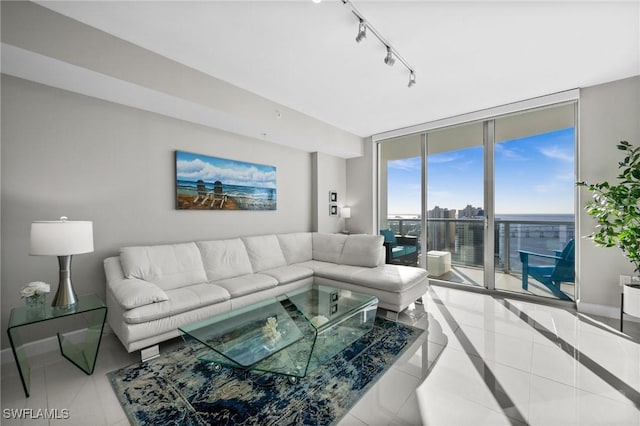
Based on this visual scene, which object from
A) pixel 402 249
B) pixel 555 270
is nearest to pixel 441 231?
pixel 402 249

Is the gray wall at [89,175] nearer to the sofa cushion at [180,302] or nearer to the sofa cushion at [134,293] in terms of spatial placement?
the sofa cushion at [134,293]

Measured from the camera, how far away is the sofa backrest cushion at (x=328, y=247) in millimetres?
4289

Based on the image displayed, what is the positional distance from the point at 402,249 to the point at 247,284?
9.95ft

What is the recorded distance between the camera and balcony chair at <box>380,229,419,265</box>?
486 centimetres

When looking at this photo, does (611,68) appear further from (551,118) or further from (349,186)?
(349,186)

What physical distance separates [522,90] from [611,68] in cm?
76

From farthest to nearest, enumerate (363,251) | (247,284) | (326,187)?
(326,187)
(363,251)
(247,284)

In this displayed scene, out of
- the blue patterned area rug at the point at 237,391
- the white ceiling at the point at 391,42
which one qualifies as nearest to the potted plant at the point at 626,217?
the white ceiling at the point at 391,42

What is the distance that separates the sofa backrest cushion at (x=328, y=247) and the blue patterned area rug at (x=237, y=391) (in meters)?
1.96

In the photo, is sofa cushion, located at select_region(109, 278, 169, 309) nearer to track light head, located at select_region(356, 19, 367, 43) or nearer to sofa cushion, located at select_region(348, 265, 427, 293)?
sofa cushion, located at select_region(348, 265, 427, 293)

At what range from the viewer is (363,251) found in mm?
3963

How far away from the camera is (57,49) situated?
2111 millimetres

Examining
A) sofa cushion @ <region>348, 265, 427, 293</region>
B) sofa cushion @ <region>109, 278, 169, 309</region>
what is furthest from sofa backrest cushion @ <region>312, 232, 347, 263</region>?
sofa cushion @ <region>109, 278, 169, 309</region>

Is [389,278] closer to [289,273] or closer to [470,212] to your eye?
[289,273]
